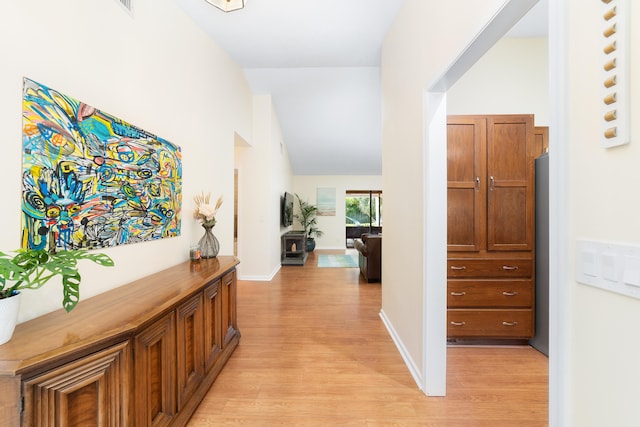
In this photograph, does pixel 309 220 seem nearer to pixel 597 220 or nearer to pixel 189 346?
pixel 189 346

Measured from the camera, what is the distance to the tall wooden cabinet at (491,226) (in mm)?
2492

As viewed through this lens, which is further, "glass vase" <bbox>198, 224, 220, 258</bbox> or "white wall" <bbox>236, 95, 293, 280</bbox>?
"white wall" <bbox>236, 95, 293, 280</bbox>

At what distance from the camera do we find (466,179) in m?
2.51

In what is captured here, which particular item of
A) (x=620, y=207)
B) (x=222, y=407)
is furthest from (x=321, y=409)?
(x=620, y=207)

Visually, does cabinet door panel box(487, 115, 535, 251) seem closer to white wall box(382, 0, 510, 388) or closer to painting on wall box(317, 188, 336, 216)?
white wall box(382, 0, 510, 388)

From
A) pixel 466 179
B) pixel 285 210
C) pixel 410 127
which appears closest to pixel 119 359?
pixel 410 127

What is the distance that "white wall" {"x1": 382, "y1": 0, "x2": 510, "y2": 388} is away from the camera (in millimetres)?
1592

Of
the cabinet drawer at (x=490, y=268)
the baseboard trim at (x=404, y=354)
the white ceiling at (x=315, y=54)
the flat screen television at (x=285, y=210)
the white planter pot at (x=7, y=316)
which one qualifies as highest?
the white ceiling at (x=315, y=54)

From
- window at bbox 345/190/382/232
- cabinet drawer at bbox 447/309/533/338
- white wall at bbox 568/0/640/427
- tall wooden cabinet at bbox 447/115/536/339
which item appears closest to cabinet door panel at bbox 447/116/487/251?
tall wooden cabinet at bbox 447/115/536/339

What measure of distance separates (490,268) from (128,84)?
322 cm

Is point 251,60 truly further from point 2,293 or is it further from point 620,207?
point 620,207

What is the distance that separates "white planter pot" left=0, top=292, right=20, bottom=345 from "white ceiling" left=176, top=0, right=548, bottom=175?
2640 mm

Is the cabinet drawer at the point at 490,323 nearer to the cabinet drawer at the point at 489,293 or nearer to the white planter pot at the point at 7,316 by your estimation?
the cabinet drawer at the point at 489,293

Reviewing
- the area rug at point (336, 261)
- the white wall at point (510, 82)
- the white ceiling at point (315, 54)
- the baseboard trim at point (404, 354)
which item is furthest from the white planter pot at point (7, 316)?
the area rug at point (336, 261)
